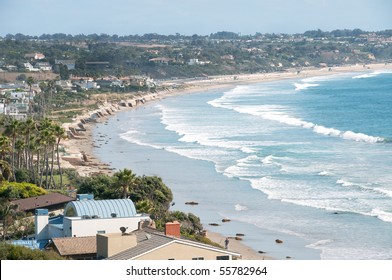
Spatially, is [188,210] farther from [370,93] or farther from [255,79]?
[255,79]

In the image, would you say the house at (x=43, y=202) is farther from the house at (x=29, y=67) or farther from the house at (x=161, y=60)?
the house at (x=161, y=60)

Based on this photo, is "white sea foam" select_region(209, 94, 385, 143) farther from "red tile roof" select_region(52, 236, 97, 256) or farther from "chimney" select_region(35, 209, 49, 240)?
"red tile roof" select_region(52, 236, 97, 256)

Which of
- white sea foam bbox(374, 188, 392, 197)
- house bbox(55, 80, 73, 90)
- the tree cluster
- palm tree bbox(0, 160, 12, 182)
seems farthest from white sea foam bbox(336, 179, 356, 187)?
house bbox(55, 80, 73, 90)

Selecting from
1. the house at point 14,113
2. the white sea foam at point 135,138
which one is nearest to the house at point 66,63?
the house at point 14,113

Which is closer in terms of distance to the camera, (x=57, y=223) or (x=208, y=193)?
(x=57, y=223)

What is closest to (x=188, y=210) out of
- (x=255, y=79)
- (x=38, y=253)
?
(x=38, y=253)
